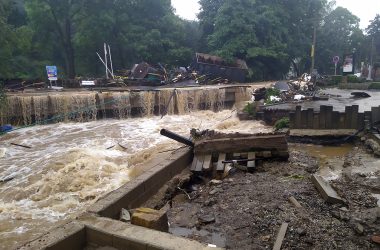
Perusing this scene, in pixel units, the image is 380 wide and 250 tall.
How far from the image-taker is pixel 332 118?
31.0 ft

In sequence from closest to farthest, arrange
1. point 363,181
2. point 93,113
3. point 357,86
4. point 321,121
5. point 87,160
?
point 363,181 → point 87,160 → point 321,121 → point 93,113 → point 357,86

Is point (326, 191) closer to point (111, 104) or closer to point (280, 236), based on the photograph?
point (280, 236)

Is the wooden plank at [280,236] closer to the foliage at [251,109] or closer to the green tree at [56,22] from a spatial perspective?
the foliage at [251,109]

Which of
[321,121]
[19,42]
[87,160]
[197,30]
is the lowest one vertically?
[87,160]

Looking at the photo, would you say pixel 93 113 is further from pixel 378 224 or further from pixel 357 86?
pixel 357 86

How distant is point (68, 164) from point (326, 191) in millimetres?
6173

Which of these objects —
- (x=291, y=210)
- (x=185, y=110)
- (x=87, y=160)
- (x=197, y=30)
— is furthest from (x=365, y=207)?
(x=197, y=30)

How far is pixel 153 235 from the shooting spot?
11.9ft

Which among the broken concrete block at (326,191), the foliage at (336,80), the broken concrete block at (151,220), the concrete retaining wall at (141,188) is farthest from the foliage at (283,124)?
Result: the foliage at (336,80)

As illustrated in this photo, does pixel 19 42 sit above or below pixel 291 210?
above

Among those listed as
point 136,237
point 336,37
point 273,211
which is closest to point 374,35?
point 336,37

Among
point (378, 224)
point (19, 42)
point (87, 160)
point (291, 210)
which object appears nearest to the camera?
point (378, 224)

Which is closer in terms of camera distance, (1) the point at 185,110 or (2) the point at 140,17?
(1) the point at 185,110

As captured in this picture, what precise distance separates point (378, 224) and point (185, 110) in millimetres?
13200
